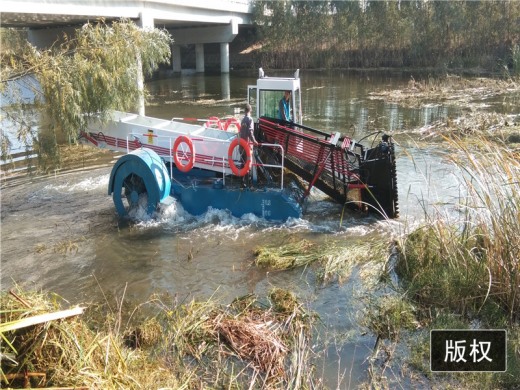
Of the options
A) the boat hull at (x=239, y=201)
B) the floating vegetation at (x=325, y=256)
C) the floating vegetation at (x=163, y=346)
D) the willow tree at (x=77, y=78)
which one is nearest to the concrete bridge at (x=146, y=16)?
the willow tree at (x=77, y=78)

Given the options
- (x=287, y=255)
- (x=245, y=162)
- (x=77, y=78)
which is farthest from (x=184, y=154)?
(x=287, y=255)

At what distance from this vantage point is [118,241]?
978 cm

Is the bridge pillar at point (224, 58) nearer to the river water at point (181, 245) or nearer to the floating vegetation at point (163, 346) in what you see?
the river water at point (181, 245)

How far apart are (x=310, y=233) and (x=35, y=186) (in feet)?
25.7

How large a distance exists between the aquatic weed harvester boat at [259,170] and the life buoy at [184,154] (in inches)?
0.8

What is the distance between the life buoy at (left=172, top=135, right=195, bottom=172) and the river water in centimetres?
91

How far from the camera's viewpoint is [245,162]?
400 inches

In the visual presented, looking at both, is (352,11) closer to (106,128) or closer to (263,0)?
(263,0)

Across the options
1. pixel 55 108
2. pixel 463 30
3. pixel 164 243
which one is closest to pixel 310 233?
pixel 164 243

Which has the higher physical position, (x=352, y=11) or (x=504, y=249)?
(x=352, y=11)

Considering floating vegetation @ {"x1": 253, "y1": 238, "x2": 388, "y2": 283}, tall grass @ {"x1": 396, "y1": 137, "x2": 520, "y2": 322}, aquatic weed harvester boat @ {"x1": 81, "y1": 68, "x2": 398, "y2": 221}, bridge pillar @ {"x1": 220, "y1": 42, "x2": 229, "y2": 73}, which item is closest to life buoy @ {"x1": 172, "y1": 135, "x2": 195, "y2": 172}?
aquatic weed harvester boat @ {"x1": 81, "y1": 68, "x2": 398, "y2": 221}

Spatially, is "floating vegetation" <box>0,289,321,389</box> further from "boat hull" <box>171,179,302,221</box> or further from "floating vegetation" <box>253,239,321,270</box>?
"boat hull" <box>171,179,302,221</box>

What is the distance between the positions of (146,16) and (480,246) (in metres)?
25.6

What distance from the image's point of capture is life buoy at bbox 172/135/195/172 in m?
10.1
